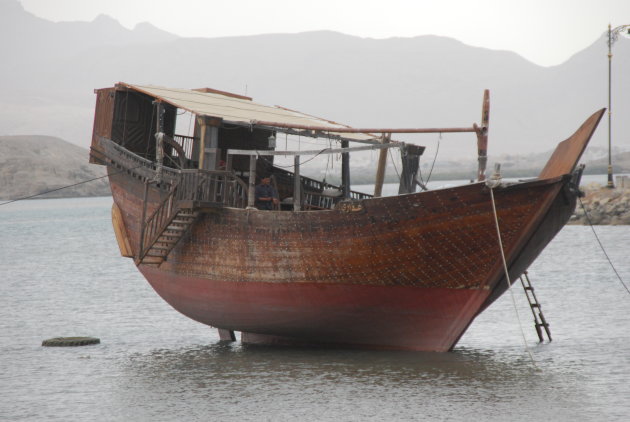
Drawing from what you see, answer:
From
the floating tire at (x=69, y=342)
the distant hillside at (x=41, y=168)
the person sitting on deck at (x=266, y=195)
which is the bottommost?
the floating tire at (x=69, y=342)

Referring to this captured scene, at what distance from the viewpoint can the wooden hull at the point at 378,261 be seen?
→ 14.2 metres

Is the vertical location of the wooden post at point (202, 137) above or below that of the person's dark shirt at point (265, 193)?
above

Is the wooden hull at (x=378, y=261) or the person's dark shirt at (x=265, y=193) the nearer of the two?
the wooden hull at (x=378, y=261)

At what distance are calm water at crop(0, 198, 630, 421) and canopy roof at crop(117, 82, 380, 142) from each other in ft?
15.0

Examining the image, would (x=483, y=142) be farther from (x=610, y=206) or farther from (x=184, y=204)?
(x=610, y=206)

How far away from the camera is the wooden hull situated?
14156 millimetres

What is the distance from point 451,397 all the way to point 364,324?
3062mm

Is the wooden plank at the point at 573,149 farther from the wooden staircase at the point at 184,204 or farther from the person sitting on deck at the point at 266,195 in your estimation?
the wooden staircase at the point at 184,204

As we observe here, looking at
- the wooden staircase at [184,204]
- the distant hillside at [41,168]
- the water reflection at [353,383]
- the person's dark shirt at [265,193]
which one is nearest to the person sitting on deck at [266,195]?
the person's dark shirt at [265,193]

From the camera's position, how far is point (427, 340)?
15.6m

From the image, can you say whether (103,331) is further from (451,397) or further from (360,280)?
(451,397)

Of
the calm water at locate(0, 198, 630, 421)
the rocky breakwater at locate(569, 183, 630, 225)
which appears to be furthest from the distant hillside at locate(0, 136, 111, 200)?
the calm water at locate(0, 198, 630, 421)

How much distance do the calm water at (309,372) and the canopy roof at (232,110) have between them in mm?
4566

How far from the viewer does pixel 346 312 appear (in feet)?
51.1
